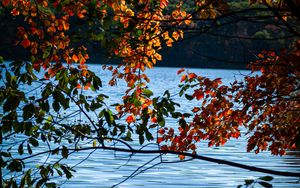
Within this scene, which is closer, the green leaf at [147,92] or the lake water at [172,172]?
the green leaf at [147,92]

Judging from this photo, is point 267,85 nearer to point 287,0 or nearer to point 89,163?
point 287,0

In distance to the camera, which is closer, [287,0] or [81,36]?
[287,0]

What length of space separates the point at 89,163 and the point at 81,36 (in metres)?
16.3

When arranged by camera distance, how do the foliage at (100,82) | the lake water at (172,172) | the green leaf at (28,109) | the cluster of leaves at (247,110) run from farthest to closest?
1. the lake water at (172,172)
2. the cluster of leaves at (247,110)
3. the foliage at (100,82)
4. the green leaf at (28,109)

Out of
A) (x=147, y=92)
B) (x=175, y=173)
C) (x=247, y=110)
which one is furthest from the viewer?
(x=175, y=173)

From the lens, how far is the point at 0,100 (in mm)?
5578

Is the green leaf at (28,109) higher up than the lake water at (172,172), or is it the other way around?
the green leaf at (28,109)

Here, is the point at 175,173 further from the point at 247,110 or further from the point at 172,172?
the point at 247,110

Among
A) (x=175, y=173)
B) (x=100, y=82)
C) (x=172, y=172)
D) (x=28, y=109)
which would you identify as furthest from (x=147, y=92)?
(x=172, y=172)

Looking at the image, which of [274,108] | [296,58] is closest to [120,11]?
[296,58]

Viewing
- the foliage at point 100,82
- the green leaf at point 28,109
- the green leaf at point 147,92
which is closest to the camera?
the green leaf at point 28,109

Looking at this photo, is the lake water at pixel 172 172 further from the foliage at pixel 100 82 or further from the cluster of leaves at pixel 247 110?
the foliage at pixel 100 82

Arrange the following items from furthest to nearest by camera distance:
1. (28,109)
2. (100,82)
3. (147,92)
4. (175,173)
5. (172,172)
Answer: (172,172) → (175,173) → (147,92) → (100,82) → (28,109)

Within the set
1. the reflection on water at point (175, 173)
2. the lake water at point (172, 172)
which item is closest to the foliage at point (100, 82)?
the lake water at point (172, 172)
